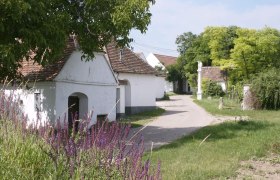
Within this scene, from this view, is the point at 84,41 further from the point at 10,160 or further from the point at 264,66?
the point at 264,66

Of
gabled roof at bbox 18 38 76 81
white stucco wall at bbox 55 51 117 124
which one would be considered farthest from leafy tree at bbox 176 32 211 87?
gabled roof at bbox 18 38 76 81

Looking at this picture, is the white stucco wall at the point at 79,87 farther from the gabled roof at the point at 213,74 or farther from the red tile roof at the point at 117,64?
the gabled roof at the point at 213,74

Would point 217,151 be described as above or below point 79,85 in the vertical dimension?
below

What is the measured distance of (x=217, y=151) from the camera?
538 inches

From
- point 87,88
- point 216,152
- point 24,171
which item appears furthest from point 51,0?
point 24,171

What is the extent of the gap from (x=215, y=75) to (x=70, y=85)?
4746 cm

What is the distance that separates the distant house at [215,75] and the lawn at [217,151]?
4488cm

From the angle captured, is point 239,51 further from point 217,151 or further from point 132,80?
point 217,151

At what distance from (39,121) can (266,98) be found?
29.7m

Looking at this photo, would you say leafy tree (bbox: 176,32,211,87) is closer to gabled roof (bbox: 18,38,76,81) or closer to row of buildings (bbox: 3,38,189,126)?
row of buildings (bbox: 3,38,189,126)

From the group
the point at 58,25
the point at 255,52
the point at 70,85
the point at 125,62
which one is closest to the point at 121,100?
the point at 125,62

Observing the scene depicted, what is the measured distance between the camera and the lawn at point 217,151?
33.4 feet

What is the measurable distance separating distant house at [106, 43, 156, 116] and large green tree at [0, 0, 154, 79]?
13817mm

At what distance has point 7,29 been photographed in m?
13.7
